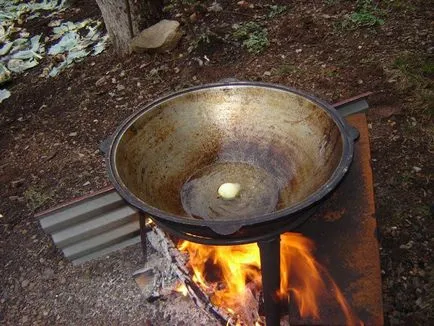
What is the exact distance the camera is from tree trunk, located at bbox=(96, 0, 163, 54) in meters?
4.72

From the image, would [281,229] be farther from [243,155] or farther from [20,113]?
[20,113]

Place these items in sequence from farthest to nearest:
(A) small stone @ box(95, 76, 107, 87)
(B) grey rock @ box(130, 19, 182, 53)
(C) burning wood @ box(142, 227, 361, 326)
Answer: (B) grey rock @ box(130, 19, 182, 53)
(A) small stone @ box(95, 76, 107, 87)
(C) burning wood @ box(142, 227, 361, 326)

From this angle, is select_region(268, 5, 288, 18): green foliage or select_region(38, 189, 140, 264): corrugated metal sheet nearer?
select_region(38, 189, 140, 264): corrugated metal sheet

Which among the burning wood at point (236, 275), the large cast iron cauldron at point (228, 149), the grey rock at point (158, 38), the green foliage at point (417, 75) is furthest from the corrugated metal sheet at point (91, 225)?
the green foliage at point (417, 75)

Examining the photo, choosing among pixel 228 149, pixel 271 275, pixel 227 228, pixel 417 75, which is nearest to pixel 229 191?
pixel 228 149

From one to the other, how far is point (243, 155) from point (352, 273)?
0.81m

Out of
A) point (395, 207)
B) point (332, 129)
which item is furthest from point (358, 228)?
point (395, 207)

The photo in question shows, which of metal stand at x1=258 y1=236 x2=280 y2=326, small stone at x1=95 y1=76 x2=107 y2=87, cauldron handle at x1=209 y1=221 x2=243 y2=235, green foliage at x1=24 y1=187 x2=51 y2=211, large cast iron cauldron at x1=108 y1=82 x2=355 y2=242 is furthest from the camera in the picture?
small stone at x1=95 y1=76 x2=107 y2=87

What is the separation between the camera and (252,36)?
190 inches

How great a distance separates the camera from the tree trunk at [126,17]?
4719mm

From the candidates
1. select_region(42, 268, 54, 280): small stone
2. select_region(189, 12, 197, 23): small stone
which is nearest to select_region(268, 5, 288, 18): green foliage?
select_region(189, 12, 197, 23): small stone

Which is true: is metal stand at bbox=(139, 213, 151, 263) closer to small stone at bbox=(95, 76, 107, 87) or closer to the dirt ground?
the dirt ground

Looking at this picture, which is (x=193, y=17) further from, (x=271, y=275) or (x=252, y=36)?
(x=271, y=275)

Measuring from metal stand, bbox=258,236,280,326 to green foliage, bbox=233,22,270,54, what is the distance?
3154mm
